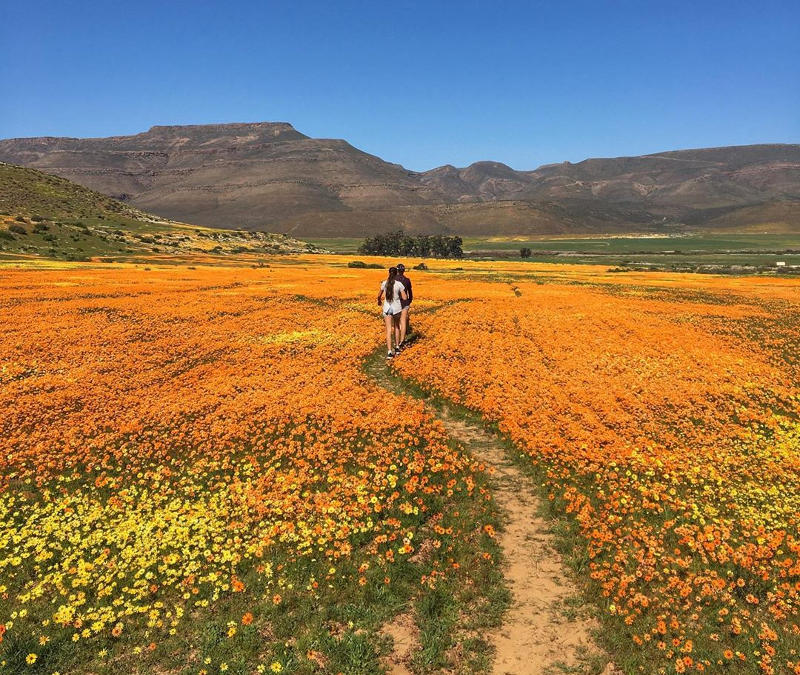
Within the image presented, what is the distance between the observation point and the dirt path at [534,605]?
302 inches

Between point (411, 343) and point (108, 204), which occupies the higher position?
point (108, 204)

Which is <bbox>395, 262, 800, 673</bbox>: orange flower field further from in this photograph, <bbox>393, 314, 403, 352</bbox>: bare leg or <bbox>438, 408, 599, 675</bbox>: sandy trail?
<bbox>393, 314, 403, 352</bbox>: bare leg

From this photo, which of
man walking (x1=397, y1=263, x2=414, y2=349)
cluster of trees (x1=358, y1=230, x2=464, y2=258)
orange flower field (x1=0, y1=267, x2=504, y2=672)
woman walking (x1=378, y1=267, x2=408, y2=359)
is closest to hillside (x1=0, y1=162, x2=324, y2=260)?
cluster of trees (x1=358, y1=230, x2=464, y2=258)

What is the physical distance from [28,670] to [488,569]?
8097 millimetres

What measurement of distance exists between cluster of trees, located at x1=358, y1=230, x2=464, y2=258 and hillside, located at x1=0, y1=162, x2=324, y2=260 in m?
23.6

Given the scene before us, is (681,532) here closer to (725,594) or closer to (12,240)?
(725,594)

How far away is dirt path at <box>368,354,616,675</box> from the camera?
25.2ft

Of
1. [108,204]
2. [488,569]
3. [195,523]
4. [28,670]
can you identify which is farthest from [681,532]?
[108,204]

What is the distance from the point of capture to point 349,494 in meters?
11.7

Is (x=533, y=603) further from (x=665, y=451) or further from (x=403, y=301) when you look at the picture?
(x=403, y=301)

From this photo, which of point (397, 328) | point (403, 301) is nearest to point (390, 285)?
point (403, 301)

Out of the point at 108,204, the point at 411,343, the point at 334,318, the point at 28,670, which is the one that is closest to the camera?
the point at 28,670

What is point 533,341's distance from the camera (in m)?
26.3

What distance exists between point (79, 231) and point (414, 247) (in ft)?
343
